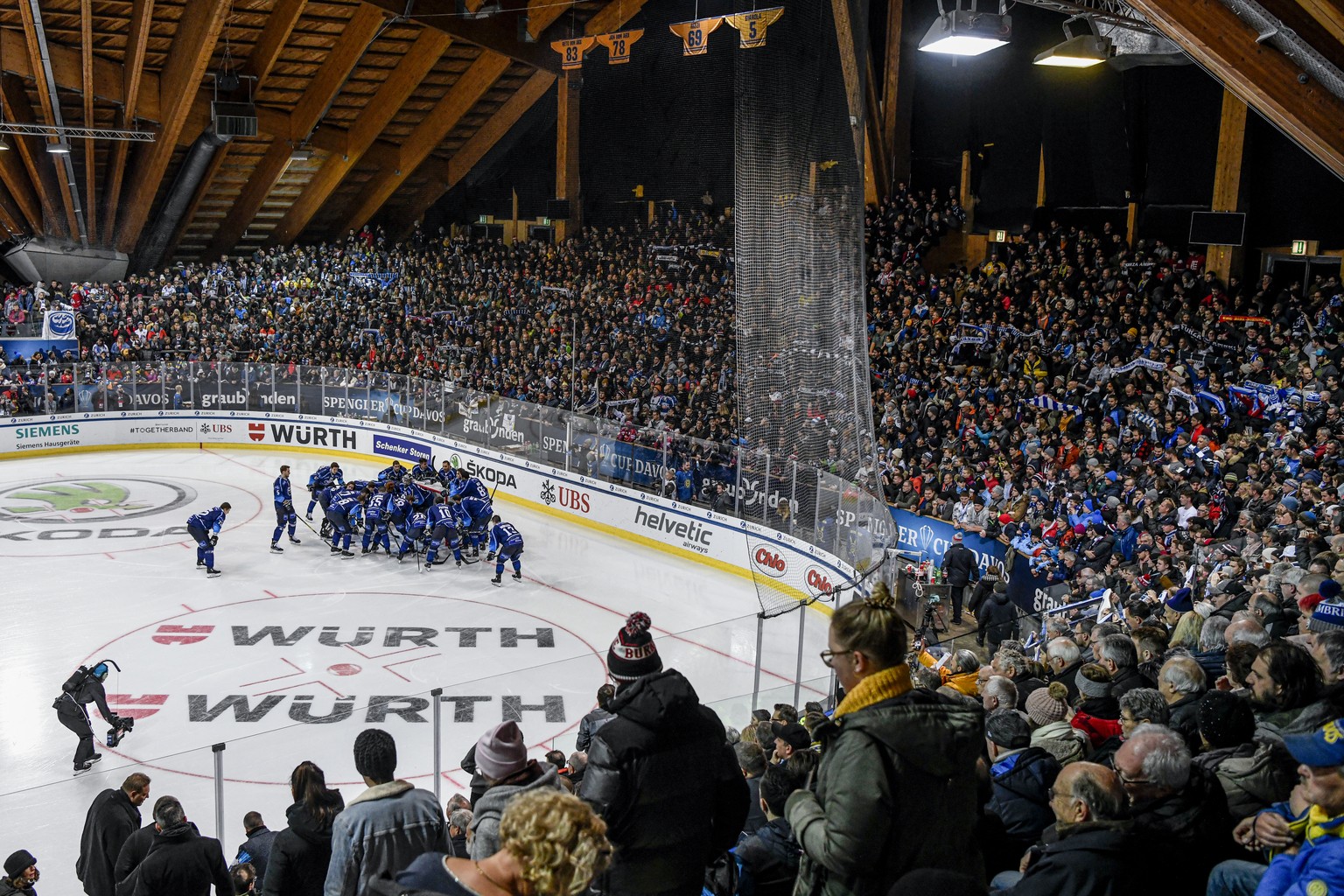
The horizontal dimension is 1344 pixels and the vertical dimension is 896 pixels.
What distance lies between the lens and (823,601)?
11.8 metres

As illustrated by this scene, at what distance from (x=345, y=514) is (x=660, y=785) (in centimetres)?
1393

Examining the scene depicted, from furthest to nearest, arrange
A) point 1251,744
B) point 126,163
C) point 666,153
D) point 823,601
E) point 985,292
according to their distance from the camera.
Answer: point 126,163 → point 666,153 → point 985,292 → point 823,601 → point 1251,744

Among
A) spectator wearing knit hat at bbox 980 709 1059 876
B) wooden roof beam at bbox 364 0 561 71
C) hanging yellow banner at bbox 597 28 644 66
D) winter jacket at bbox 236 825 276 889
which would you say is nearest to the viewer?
spectator wearing knit hat at bbox 980 709 1059 876

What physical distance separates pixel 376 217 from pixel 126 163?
7.11m

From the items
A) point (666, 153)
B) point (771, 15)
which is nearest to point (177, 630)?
point (771, 15)

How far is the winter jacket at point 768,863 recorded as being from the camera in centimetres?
368

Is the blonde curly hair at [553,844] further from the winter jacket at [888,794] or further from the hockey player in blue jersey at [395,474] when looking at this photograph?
the hockey player in blue jersey at [395,474]

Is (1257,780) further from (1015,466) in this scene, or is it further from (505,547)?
(505,547)

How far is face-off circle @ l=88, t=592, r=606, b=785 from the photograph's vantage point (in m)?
7.36

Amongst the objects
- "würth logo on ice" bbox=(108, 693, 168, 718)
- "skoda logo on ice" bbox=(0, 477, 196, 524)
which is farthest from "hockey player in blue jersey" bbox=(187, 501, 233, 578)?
"würth logo on ice" bbox=(108, 693, 168, 718)

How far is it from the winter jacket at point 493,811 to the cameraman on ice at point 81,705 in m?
6.95

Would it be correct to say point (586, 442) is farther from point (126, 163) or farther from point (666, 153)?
point (126, 163)

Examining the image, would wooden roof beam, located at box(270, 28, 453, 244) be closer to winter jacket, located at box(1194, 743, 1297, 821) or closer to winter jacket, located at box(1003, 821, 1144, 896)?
winter jacket, located at box(1194, 743, 1297, 821)

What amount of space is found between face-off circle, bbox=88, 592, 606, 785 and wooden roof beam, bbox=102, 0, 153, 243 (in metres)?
11.2
